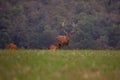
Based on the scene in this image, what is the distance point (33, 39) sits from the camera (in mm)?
78875

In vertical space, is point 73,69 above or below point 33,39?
above

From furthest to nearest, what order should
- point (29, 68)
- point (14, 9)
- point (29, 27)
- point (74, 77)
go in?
point (14, 9)
point (29, 27)
point (29, 68)
point (74, 77)

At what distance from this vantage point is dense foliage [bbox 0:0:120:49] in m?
76.8

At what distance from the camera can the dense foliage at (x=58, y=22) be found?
3024 inches

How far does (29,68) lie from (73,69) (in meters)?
1.16

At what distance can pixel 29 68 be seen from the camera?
367 inches

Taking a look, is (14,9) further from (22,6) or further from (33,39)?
(33,39)

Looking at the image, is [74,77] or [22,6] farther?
[22,6]

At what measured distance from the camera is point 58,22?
320 feet

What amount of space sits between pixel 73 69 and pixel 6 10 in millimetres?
88813

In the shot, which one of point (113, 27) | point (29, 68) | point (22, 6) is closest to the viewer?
point (29, 68)

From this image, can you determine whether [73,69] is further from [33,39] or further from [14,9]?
[14,9]

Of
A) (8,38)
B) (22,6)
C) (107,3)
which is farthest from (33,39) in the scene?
(107,3)

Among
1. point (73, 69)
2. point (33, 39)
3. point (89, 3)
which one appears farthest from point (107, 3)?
point (73, 69)
